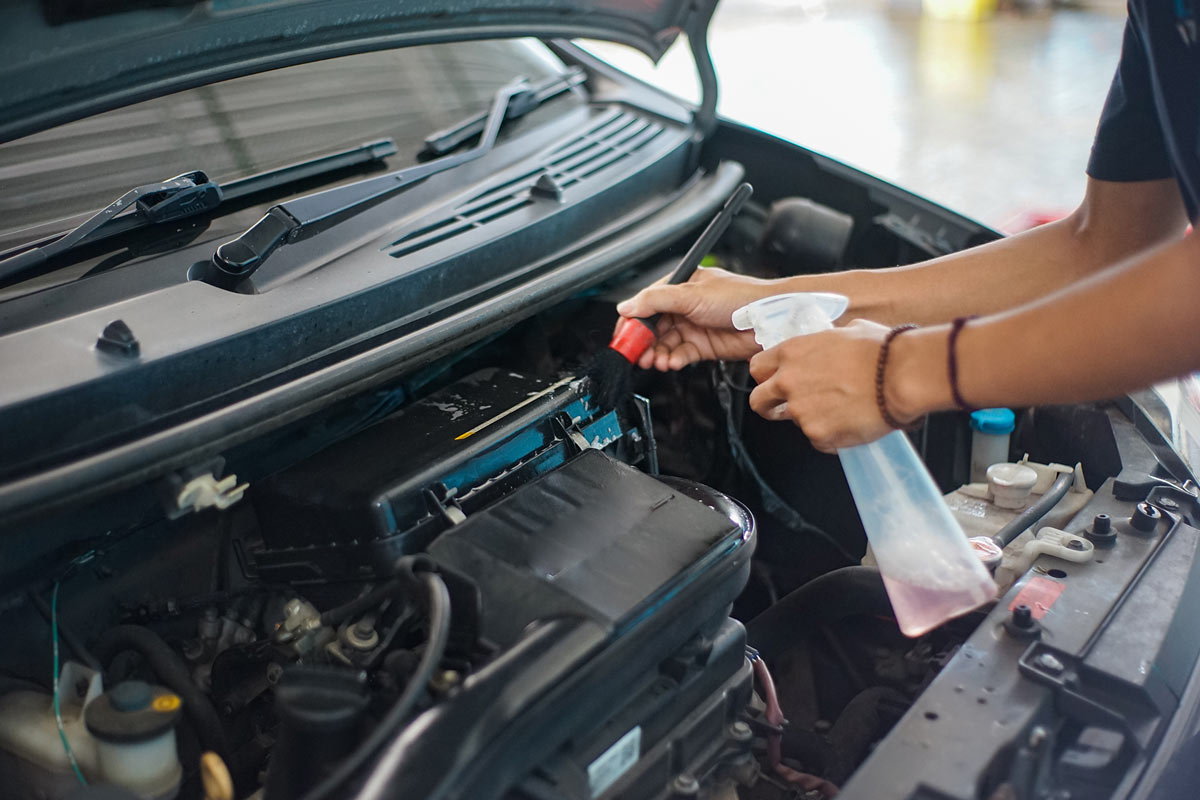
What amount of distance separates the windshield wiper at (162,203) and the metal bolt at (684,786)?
896mm

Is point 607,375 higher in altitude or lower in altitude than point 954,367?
lower

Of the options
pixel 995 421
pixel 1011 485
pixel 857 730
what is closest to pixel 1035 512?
pixel 1011 485

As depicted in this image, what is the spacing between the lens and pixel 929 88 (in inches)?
263

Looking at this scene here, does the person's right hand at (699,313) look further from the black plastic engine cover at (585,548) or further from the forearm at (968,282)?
the black plastic engine cover at (585,548)

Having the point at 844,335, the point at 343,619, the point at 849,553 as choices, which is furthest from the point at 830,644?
the point at 343,619

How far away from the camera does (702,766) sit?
1153 mm

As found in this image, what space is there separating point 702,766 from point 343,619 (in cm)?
43

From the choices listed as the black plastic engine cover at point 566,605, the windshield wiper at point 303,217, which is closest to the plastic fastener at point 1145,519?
the black plastic engine cover at point 566,605

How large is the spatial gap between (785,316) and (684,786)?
0.54 m

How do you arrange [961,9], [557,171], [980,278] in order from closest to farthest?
[980,278] → [557,171] → [961,9]

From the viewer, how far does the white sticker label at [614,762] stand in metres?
1.01

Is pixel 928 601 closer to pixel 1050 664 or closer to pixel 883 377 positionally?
pixel 1050 664

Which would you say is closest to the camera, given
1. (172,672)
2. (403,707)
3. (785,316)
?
(403,707)

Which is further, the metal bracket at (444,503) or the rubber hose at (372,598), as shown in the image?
the metal bracket at (444,503)
